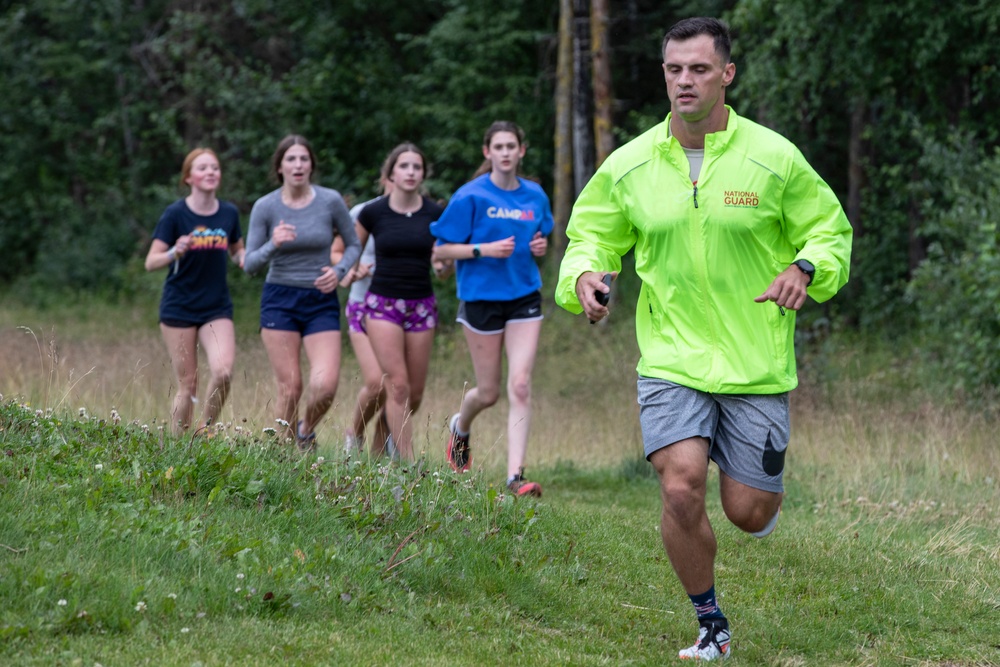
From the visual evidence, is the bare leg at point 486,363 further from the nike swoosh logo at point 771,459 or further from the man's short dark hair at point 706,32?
the man's short dark hair at point 706,32

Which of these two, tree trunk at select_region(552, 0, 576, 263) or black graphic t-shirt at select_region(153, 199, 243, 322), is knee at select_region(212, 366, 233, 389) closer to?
black graphic t-shirt at select_region(153, 199, 243, 322)

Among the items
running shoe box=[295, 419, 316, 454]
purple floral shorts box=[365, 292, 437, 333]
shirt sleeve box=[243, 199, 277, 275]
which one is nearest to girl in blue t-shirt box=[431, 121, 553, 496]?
purple floral shorts box=[365, 292, 437, 333]

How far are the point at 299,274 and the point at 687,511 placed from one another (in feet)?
15.3

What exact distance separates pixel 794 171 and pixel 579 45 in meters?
14.9

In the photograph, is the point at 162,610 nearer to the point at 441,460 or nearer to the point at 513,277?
the point at 441,460

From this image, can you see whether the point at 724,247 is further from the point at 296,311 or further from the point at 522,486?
the point at 296,311

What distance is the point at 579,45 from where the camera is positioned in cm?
1923

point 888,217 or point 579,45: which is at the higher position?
point 579,45

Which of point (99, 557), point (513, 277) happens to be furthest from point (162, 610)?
point (513, 277)

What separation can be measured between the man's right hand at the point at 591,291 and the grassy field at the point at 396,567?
1.33m

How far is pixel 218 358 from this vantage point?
868 cm

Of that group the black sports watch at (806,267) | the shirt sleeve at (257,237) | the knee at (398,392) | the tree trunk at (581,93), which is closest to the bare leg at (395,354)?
the knee at (398,392)

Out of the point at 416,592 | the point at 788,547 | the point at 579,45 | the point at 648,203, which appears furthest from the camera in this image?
the point at 579,45

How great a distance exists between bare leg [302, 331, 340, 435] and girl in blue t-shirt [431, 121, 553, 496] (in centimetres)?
92
